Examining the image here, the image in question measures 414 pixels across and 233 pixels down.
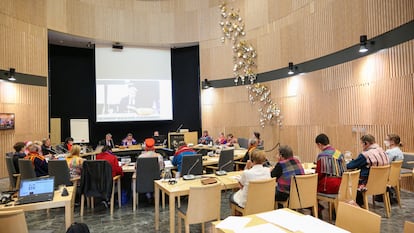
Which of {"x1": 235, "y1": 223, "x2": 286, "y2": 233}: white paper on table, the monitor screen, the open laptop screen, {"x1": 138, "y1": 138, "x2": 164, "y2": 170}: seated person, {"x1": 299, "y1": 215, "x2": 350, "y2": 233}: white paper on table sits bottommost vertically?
{"x1": 235, "y1": 223, "x2": 286, "y2": 233}: white paper on table

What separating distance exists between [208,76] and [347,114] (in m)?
6.44

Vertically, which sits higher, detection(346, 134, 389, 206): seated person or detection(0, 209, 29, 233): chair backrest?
detection(346, 134, 389, 206): seated person

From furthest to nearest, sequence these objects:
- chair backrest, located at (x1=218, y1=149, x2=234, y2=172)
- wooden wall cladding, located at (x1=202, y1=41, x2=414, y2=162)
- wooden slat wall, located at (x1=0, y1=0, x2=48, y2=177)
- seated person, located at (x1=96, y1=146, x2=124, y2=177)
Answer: wooden slat wall, located at (x1=0, y1=0, x2=48, y2=177), chair backrest, located at (x1=218, y1=149, x2=234, y2=172), wooden wall cladding, located at (x1=202, y1=41, x2=414, y2=162), seated person, located at (x1=96, y1=146, x2=124, y2=177)

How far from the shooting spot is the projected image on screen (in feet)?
36.8

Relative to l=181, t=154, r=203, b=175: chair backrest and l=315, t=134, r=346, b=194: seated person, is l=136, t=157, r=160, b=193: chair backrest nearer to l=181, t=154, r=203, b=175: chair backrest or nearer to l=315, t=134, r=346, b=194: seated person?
l=181, t=154, r=203, b=175: chair backrest

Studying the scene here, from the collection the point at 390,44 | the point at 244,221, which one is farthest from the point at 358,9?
the point at 244,221

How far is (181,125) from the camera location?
1265 cm

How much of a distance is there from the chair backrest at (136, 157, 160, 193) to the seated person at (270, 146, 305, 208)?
2.34 metres

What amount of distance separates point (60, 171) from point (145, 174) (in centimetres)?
158

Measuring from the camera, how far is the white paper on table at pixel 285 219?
6.83ft

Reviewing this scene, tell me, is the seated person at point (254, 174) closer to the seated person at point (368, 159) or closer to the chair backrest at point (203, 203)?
the chair backrest at point (203, 203)

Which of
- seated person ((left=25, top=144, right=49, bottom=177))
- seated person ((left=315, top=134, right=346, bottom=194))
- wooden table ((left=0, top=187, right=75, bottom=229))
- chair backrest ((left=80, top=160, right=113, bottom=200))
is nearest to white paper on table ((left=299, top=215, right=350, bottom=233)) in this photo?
seated person ((left=315, top=134, right=346, bottom=194))

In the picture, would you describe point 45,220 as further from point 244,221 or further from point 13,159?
point 244,221

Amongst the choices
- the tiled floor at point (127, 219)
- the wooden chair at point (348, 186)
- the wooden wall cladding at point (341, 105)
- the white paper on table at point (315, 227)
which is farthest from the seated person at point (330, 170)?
the wooden wall cladding at point (341, 105)
